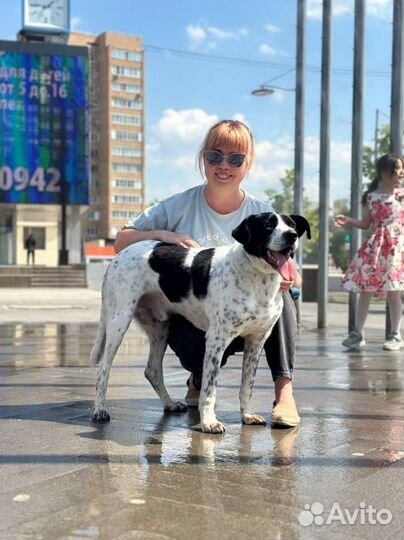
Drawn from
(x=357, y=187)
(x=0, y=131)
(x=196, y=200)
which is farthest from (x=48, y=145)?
(x=196, y=200)

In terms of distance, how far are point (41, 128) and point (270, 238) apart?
3912 centimetres

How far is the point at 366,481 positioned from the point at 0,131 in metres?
40.2

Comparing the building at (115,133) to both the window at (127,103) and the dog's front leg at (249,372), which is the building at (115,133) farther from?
the dog's front leg at (249,372)

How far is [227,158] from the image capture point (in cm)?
466

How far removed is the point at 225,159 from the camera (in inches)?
183

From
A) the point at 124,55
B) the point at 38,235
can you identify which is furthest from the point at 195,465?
the point at 124,55

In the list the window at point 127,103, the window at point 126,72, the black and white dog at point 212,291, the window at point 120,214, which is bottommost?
the black and white dog at point 212,291

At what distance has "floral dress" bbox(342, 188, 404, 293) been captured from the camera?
8461 mm

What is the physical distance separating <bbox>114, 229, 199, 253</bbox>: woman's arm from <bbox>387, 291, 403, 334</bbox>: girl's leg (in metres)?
4.53

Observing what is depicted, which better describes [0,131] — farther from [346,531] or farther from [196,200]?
[346,531]

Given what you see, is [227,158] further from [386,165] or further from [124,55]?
[124,55]

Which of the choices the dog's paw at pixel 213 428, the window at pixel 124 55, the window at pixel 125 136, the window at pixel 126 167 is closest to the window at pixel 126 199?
the window at pixel 126 167

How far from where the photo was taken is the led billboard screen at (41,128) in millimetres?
40750

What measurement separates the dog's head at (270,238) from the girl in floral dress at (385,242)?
15.0 feet
